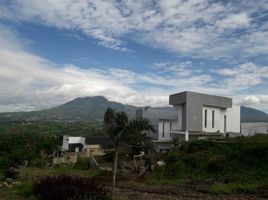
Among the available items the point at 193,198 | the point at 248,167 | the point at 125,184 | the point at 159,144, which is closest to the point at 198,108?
the point at 159,144

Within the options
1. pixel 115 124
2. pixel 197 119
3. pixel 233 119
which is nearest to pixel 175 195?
pixel 115 124

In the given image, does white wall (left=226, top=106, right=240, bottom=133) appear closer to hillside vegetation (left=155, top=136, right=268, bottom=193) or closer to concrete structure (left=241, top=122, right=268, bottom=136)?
concrete structure (left=241, top=122, right=268, bottom=136)

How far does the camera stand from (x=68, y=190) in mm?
11039

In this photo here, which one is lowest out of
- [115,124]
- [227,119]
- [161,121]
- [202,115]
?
[115,124]

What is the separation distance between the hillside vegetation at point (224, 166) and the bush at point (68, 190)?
30.3 ft

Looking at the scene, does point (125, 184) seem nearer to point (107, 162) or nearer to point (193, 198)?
point (193, 198)

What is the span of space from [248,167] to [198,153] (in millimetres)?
5060

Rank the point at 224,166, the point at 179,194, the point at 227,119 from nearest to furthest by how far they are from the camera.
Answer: the point at 179,194 → the point at 224,166 → the point at 227,119

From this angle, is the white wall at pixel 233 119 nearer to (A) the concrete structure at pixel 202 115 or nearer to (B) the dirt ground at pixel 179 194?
(A) the concrete structure at pixel 202 115

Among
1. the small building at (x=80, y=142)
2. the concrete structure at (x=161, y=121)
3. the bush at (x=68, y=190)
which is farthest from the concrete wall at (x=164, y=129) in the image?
the bush at (x=68, y=190)

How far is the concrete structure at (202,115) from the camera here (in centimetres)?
4616

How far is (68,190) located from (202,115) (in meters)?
38.1

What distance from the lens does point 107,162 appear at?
41344mm

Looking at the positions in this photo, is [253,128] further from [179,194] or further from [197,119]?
[179,194]
